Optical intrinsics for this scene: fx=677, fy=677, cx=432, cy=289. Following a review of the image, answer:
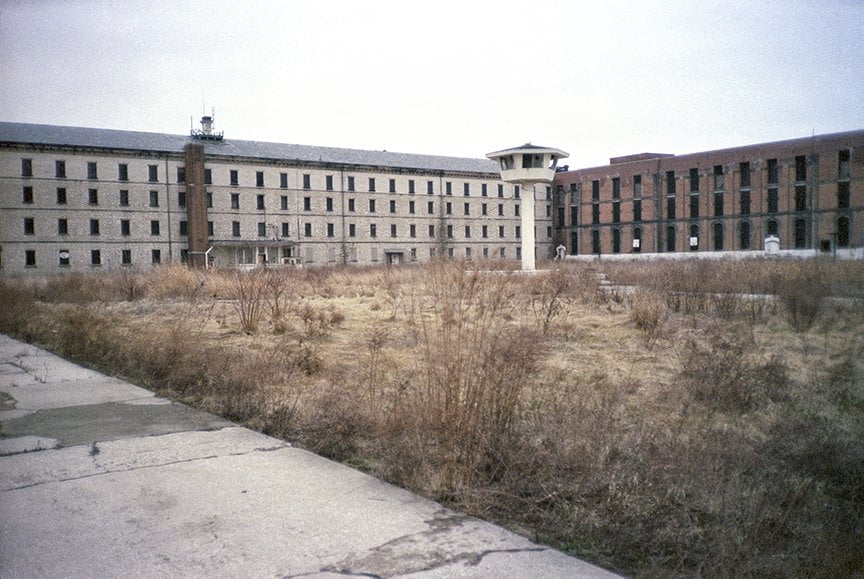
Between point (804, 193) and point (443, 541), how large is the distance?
5741 cm

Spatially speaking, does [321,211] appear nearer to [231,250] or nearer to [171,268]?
[231,250]

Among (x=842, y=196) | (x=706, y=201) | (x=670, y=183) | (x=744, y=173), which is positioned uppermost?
(x=744, y=173)

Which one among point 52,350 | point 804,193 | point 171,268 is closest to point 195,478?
point 52,350

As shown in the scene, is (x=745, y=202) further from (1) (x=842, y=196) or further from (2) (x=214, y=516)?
(2) (x=214, y=516)

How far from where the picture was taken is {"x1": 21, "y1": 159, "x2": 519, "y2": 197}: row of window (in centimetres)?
5412

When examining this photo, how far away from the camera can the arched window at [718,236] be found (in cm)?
5862

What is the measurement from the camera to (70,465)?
4.77m

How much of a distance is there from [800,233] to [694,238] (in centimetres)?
828

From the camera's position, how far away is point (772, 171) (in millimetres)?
54719

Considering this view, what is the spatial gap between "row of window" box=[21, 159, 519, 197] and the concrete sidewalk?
55941 mm

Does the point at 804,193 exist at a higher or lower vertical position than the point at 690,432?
higher

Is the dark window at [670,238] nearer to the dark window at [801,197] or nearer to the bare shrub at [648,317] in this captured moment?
the dark window at [801,197]

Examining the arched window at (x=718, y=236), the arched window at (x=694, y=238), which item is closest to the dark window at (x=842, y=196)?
the arched window at (x=718, y=236)

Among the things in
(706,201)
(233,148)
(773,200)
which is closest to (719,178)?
(706,201)
